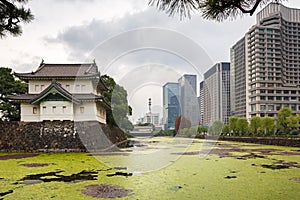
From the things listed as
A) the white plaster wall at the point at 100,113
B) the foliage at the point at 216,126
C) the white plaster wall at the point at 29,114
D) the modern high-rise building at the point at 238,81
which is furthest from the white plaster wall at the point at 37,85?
the modern high-rise building at the point at 238,81

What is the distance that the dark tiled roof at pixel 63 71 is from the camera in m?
18.1

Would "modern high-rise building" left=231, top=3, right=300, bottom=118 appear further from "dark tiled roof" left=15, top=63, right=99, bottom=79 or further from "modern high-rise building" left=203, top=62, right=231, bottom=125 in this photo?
"dark tiled roof" left=15, top=63, right=99, bottom=79

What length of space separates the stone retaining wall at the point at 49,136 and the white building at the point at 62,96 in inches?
52.4

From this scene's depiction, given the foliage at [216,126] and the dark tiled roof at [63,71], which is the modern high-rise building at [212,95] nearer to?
the foliage at [216,126]

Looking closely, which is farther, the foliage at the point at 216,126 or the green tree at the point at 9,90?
the foliage at the point at 216,126

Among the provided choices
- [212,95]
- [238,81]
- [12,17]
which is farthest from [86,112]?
[238,81]

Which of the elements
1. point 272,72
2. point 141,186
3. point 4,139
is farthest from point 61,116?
point 272,72

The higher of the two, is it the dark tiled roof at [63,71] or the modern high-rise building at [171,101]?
the dark tiled roof at [63,71]

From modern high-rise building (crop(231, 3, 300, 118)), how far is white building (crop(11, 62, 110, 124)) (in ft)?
113

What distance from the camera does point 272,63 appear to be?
48.5 meters

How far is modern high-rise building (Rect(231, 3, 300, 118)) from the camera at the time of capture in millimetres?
46469

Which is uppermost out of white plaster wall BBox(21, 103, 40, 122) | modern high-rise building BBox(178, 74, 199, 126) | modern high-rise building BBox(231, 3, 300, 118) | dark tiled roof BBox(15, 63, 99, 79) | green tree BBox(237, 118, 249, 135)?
modern high-rise building BBox(231, 3, 300, 118)

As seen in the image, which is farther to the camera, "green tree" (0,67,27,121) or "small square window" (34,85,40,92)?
"green tree" (0,67,27,121)

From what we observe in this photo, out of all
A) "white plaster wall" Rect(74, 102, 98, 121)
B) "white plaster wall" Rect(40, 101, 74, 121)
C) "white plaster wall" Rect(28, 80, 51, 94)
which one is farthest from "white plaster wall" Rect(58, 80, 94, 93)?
"white plaster wall" Rect(40, 101, 74, 121)
